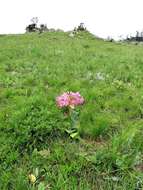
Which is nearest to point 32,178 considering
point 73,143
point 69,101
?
point 73,143

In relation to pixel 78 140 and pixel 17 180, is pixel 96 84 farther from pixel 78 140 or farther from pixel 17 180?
pixel 17 180

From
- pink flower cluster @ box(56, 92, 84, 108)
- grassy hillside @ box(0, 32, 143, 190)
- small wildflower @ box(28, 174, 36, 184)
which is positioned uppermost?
pink flower cluster @ box(56, 92, 84, 108)

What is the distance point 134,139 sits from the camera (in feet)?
16.6

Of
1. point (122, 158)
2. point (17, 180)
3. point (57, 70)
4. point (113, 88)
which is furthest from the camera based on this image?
point (57, 70)

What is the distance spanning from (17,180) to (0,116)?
1.92 m

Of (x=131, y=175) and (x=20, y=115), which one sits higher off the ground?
(x=20, y=115)

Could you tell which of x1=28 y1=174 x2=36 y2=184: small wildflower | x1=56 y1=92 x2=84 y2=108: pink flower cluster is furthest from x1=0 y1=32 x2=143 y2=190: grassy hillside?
x1=56 y1=92 x2=84 y2=108: pink flower cluster

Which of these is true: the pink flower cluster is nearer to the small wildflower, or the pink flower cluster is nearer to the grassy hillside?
the grassy hillside

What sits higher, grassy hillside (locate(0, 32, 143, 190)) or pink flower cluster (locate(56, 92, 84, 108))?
pink flower cluster (locate(56, 92, 84, 108))

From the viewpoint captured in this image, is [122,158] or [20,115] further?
[20,115]

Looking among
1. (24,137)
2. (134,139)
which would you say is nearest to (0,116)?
(24,137)

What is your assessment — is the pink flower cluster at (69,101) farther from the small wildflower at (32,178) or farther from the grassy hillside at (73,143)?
the small wildflower at (32,178)

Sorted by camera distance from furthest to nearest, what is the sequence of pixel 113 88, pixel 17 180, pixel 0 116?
pixel 113 88 < pixel 0 116 < pixel 17 180

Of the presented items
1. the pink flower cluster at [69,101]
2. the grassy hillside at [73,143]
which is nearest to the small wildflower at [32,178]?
the grassy hillside at [73,143]
